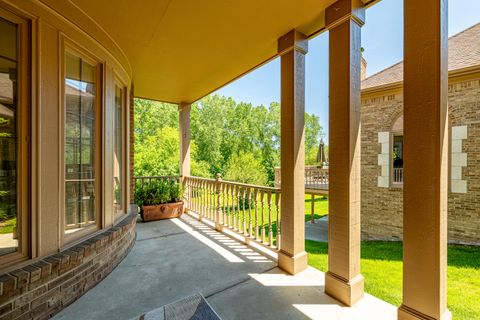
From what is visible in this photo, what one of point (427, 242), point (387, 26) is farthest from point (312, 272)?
point (387, 26)

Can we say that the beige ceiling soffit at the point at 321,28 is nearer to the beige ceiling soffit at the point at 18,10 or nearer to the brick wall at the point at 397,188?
the beige ceiling soffit at the point at 18,10

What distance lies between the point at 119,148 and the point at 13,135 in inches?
60.1

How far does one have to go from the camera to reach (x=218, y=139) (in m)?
24.4

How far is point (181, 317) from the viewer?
1852mm

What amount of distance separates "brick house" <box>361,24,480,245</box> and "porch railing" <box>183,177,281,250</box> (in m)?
4.54

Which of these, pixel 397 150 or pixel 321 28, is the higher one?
pixel 321 28

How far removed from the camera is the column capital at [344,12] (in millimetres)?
2070

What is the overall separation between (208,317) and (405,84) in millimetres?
2426

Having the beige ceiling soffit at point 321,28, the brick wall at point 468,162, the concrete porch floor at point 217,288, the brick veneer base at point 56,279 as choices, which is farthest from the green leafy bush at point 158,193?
the brick wall at point 468,162

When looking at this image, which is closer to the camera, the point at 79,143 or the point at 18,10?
the point at 18,10

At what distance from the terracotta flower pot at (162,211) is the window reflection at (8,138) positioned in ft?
10.5

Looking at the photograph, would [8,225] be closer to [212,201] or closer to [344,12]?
[212,201]

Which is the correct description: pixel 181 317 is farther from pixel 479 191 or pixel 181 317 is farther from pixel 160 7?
pixel 479 191

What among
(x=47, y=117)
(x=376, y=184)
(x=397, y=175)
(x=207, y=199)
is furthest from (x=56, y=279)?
(x=397, y=175)
